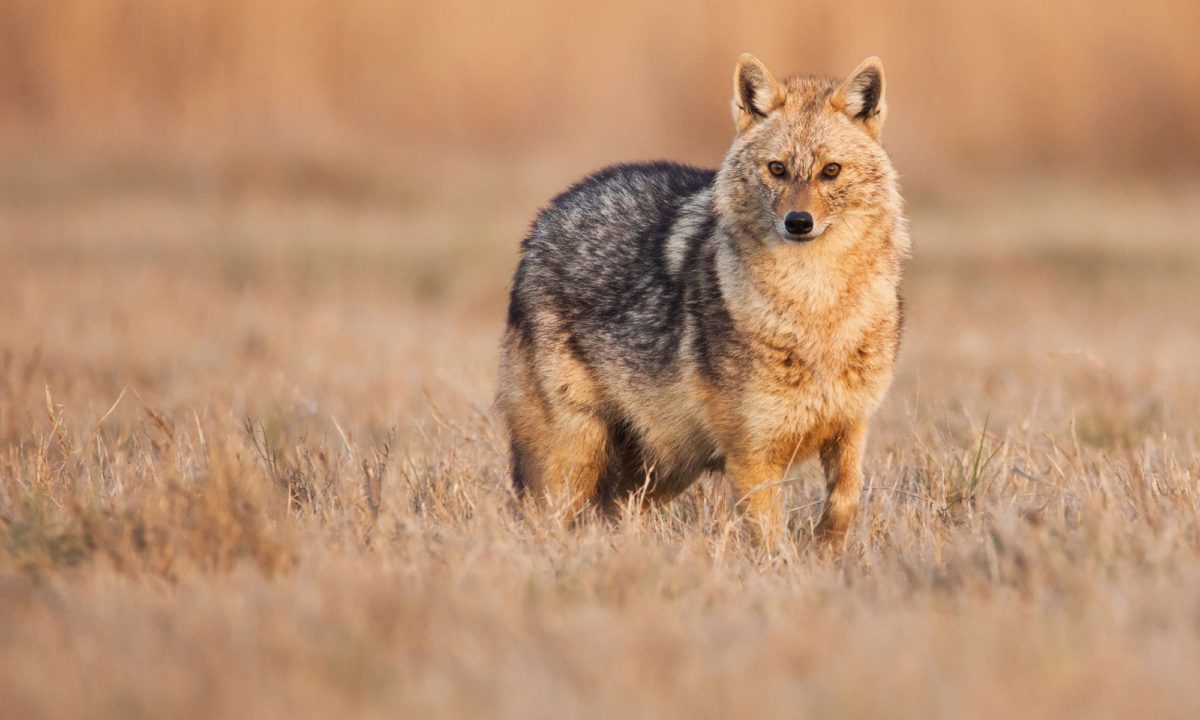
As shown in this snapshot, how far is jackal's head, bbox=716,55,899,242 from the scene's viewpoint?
5.21m

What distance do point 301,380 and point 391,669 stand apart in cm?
641

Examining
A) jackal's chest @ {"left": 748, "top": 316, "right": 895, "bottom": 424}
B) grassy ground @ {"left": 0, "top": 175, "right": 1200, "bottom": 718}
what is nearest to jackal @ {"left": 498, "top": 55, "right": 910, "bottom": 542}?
jackal's chest @ {"left": 748, "top": 316, "right": 895, "bottom": 424}

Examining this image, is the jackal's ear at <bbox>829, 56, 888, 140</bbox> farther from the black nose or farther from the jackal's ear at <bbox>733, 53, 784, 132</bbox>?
the black nose

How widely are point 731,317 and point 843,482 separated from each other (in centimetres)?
81

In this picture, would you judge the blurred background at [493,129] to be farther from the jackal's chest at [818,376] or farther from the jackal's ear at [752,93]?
the jackal's chest at [818,376]

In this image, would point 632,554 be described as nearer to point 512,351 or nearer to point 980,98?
point 512,351

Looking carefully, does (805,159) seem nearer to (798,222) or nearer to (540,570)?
(798,222)

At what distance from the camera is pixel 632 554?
4117mm

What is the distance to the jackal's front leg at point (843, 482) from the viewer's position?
5.27 metres

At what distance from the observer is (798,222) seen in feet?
16.6

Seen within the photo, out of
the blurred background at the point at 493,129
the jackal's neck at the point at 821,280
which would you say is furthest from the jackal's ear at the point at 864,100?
the blurred background at the point at 493,129

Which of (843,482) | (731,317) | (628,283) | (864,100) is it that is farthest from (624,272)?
(843,482)

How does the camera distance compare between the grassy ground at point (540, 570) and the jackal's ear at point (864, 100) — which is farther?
the jackal's ear at point (864, 100)

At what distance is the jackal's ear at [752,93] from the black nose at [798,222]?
780mm
